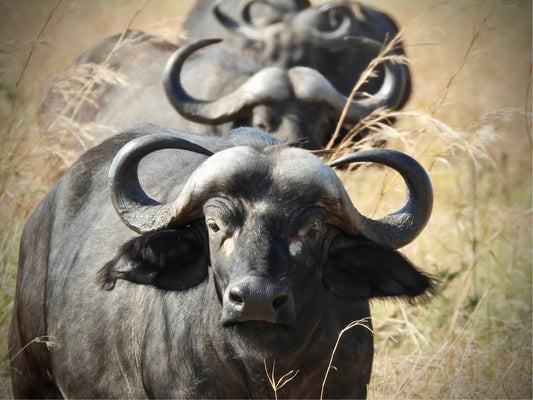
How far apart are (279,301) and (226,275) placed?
23 centimetres

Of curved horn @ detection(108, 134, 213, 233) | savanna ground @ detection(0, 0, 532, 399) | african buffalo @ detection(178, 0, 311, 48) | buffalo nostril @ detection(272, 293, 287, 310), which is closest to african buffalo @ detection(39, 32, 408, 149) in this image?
savanna ground @ detection(0, 0, 532, 399)

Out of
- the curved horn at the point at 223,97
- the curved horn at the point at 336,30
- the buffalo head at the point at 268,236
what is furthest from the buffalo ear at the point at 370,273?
the curved horn at the point at 336,30

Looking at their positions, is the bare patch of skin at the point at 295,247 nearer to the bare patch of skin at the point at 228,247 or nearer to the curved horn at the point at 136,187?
the bare patch of skin at the point at 228,247

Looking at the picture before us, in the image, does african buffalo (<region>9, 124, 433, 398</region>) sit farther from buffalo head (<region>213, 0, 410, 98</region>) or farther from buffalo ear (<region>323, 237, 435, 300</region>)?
buffalo head (<region>213, 0, 410, 98</region>)

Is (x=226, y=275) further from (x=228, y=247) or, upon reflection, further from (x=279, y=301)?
(x=279, y=301)

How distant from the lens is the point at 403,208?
3.98 meters

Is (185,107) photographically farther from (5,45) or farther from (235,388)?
(235,388)

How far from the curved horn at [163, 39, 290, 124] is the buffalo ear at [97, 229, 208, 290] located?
4.17m

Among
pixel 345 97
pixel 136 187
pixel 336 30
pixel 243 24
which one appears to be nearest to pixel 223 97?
pixel 345 97

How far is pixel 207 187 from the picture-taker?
3.69 m

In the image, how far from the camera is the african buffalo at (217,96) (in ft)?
26.4

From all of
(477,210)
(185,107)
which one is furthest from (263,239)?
(185,107)

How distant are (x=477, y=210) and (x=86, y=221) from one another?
11.9ft

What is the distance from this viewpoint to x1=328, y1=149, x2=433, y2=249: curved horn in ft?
12.7
